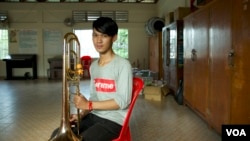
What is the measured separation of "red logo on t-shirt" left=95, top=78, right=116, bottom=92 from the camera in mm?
1598

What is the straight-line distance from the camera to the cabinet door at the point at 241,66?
232 centimetres

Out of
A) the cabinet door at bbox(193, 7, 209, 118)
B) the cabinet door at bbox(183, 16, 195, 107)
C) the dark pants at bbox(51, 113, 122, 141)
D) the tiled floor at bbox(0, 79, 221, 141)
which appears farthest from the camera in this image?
the cabinet door at bbox(183, 16, 195, 107)

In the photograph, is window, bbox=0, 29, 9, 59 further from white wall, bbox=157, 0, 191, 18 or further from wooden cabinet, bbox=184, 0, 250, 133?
wooden cabinet, bbox=184, 0, 250, 133

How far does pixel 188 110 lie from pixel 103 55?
3096mm

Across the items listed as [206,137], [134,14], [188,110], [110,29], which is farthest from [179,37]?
[134,14]

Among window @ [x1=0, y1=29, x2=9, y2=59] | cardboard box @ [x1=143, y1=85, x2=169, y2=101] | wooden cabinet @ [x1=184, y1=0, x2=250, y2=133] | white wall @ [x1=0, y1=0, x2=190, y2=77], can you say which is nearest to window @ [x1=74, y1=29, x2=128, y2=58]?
white wall @ [x1=0, y1=0, x2=190, y2=77]

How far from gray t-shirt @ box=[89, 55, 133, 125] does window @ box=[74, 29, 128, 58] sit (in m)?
8.95

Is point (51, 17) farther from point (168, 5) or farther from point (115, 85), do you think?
point (115, 85)

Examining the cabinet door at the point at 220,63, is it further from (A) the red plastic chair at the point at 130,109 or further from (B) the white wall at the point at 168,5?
(B) the white wall at the point at 168,5

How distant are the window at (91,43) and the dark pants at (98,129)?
29.4ft

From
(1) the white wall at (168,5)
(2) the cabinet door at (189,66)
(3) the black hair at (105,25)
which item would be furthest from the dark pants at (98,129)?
(1) the white wall at (168,5)

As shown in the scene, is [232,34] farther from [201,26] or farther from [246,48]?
[201,26]

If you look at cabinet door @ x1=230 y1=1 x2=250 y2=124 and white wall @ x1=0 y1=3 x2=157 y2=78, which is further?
Answer: white wall @ x1=0 y1=3 x2=157 y2=78

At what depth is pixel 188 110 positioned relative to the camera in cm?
443
